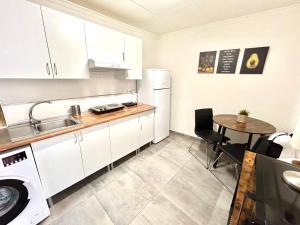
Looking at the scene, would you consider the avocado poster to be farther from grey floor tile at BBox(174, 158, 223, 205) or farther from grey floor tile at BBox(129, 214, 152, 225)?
grey floor tile at BBox(129, 214, 152, 225)

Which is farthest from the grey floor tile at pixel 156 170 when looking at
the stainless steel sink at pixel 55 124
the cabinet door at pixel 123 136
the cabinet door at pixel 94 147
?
the stainless steel sink at pixel 55 124

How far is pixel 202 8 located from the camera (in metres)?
1.97

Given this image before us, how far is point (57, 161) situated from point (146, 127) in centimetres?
148

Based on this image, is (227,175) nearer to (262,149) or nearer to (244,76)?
(262,149)

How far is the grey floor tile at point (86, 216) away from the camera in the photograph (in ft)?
4.46

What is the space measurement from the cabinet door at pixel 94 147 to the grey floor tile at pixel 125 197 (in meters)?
0.34

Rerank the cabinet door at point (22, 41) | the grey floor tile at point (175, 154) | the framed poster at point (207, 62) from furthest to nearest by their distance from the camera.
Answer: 1. the framed poster at point (207, 62)
2. the grey floor tile at point (175, 154)
3. the cabinet door at point (22, 41)

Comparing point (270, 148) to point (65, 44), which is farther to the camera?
point (65, 44)

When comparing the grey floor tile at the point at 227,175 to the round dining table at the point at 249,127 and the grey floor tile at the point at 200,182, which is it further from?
the round dining table at the point at 249,127

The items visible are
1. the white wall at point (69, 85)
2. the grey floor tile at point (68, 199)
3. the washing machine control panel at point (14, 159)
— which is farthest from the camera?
the white wall at point (69, 85)

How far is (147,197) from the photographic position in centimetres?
165

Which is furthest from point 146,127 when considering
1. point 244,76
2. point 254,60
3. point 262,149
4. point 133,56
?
point 254,60

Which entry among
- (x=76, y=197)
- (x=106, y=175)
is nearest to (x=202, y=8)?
(x=106, y=175)

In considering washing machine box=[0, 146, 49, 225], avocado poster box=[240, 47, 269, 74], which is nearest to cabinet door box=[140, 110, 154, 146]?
washing machine box=[0, 146, 49, 225]
